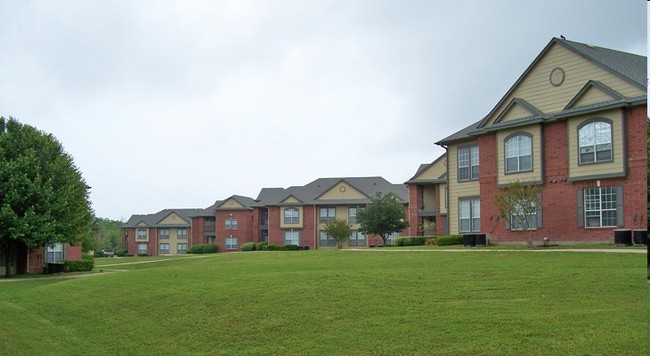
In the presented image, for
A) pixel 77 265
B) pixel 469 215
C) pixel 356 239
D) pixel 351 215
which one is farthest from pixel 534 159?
pixel 356 239

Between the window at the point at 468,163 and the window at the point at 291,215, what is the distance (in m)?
38.1

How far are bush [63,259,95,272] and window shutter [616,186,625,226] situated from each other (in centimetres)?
3367

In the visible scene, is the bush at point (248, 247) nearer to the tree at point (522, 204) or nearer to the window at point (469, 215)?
the window at point (469, 215)

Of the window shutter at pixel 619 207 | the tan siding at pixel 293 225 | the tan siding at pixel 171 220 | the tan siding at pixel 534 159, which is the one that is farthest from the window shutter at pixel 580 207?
the tan siding at pixel 171 220

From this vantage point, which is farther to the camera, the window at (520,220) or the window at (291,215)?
the window at (291,215)

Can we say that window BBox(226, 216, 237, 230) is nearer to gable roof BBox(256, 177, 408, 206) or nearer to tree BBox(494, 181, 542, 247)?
gable roof BBox(256, 177, 408, 206)

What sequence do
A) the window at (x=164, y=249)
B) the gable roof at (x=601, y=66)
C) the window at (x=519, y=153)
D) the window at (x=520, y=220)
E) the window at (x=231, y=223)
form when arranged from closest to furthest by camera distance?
the gable roof at (x=601, y=66) → the window at (x=520, y=220) → the window at (x=519, y=153) → the window at (x=231, y=223) → the window at (x=164, y=249)

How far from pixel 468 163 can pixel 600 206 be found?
8.64 meters

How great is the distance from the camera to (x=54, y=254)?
148 ft

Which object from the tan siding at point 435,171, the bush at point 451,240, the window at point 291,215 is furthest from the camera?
the window at point 291,215

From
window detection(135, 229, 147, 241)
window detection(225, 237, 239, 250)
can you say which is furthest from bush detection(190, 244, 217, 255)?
window detection(135, 229, 147, 241)

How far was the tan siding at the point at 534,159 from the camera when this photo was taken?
1113 inches

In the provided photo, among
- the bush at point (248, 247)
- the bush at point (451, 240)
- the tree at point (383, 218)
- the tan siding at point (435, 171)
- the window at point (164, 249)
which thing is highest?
the tan siding at point (435, 171)

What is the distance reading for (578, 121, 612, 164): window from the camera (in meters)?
25.7
